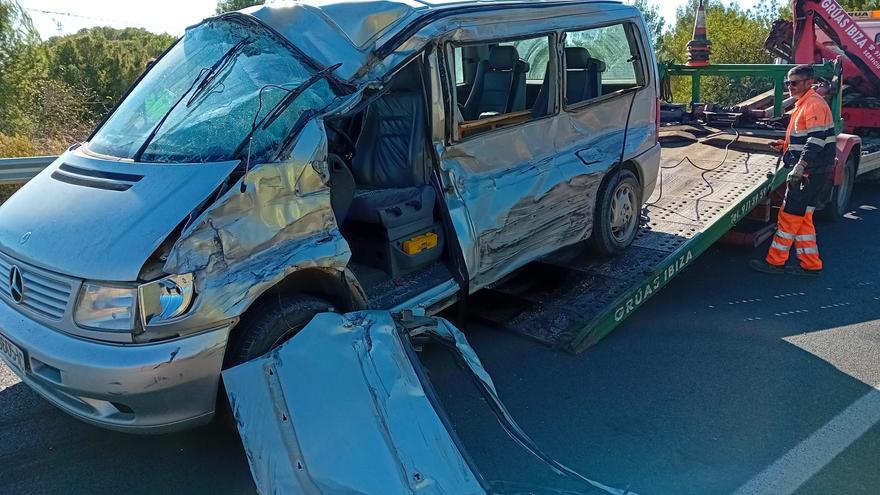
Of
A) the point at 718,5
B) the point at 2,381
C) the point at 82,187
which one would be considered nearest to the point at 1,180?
the point at 2,381

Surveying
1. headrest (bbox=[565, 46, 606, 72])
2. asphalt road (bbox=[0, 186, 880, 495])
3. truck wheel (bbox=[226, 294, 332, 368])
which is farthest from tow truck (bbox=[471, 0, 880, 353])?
truck wheel (bbox=[226, 294, 332, 368])

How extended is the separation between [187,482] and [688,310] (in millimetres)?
3723

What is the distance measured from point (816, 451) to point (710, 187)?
3.45 m

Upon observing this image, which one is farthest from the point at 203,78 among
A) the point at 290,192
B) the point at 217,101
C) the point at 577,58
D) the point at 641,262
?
the point at 641,262

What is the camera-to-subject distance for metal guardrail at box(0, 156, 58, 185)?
7.31m

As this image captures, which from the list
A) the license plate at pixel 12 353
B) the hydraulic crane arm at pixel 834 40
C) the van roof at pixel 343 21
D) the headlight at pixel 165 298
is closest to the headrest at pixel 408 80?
the van roof at pixel 343 21

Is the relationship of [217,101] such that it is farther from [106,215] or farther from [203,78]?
[106,215]

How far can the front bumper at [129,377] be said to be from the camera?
2.73 meters

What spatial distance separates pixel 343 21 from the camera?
3.70m

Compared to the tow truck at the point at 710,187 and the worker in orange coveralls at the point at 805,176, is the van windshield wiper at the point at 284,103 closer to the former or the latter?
the tow truck at the point at 710,187

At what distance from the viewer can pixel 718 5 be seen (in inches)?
1137

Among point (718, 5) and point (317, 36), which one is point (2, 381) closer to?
point (317, 36)

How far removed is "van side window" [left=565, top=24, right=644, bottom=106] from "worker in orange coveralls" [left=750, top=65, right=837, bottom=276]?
5.37 feet

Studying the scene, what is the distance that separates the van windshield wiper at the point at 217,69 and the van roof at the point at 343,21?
20 cm
